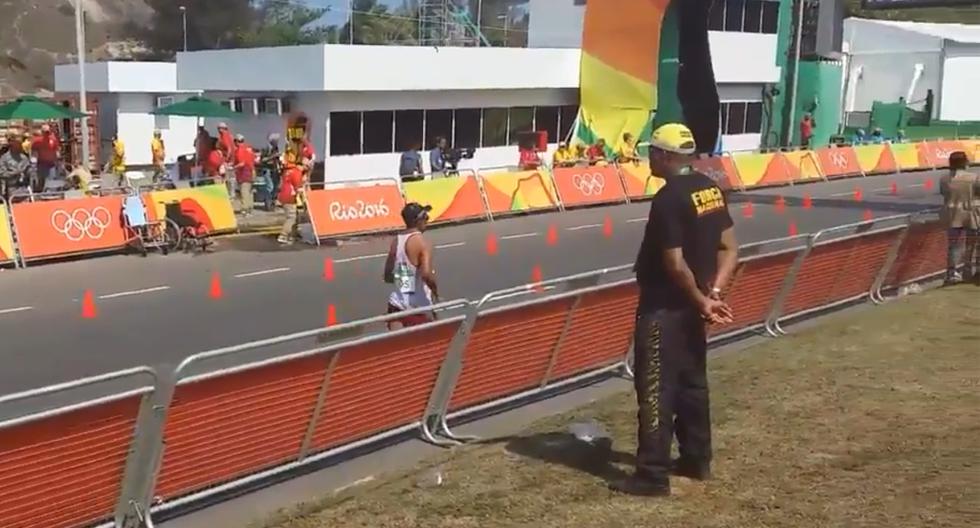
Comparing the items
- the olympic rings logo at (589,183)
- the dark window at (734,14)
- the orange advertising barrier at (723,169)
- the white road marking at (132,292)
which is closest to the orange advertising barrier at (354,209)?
the white road marking at (132,292)

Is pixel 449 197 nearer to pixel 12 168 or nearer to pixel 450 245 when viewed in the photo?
pixel 450 245

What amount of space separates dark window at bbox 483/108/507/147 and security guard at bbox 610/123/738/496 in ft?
92.5

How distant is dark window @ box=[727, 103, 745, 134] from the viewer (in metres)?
41.9

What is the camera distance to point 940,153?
39125mm

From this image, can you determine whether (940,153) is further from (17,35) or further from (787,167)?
(17,35)

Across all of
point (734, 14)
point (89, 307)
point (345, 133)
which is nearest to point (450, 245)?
point (89, 307)

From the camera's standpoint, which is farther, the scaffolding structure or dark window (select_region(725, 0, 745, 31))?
dark window (select_region(725, 0, 745, 31))

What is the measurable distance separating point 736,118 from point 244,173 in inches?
950

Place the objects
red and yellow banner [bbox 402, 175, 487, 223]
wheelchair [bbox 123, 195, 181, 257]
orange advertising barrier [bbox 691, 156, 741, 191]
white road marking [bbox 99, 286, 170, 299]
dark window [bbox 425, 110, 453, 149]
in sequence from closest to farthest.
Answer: white road marking [bbox 99, 286, 170, 299] → wheelchair [bbox 123, 195, 181, 257] → red and yellow banner [bbox 402, 175, 487, 223] → orange advertising barrier [bbox 691, 156, 741, 191] → dark window [bbox 425, 110, 453, 149]

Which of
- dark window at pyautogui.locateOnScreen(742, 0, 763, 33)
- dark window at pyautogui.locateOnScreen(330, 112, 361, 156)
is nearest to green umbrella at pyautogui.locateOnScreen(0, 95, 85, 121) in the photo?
dark window at pyautogui.locateOnScreen(330, 112, 361, 156)

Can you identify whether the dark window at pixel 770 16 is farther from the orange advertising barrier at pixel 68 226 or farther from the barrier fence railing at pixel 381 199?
the orange advertising barrier at pixel 68 226

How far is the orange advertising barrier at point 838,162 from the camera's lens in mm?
33719

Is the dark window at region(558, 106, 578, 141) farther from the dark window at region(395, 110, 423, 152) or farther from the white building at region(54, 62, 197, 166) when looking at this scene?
the white building at region(54, 62, 197, 166)

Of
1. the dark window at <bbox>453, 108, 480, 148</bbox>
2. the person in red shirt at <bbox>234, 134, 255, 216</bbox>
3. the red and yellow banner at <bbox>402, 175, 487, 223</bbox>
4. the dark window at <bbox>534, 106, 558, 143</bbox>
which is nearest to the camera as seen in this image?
the red and yellow banner at <bbox>402, 175, 487, 223</bbox>
